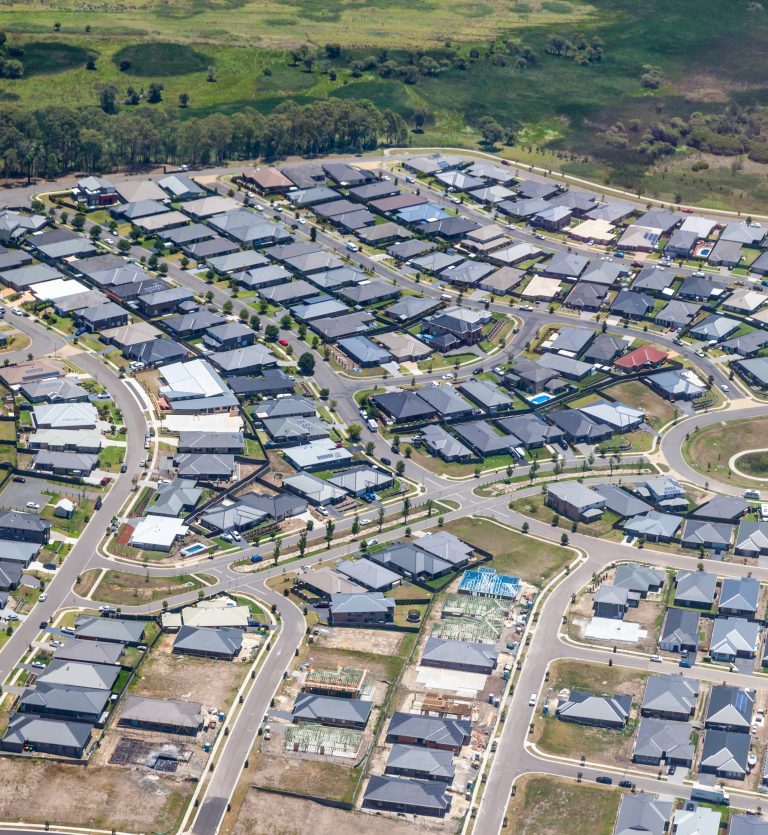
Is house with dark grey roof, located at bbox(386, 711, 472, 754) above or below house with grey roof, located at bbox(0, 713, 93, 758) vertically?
above

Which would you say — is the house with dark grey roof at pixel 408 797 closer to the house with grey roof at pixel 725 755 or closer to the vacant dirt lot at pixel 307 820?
the vacant dirt lot at pixel 307 820

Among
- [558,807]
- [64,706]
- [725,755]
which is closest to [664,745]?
[725,755]

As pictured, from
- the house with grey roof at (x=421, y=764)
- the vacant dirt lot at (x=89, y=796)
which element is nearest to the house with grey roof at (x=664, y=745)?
the house with grey roof at (x=421, y=764)

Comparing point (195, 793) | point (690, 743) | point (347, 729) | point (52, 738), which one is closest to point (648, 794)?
point (690, 743)

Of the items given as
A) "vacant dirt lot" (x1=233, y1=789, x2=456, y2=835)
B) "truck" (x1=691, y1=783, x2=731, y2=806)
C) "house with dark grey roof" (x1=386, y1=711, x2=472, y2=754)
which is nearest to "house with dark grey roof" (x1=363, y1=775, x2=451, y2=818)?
"vacant dirt lot" (x1=233, y1=789, x2=456, y2=835)

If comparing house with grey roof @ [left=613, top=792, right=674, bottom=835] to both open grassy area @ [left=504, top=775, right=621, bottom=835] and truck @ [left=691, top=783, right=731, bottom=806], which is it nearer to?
open grassy area @ [left=504, top=775, right=621, bottom=835]
